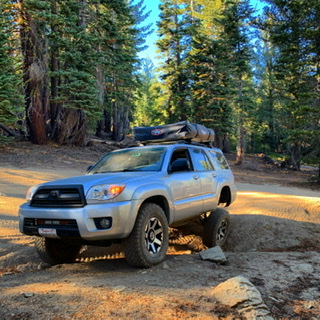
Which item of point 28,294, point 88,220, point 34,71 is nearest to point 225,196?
point 88,220

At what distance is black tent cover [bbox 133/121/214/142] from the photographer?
21.8 feet

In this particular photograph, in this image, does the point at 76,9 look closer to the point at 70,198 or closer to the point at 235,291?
the point at 70,198

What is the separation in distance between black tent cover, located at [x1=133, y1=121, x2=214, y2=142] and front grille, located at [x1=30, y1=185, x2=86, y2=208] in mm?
2933

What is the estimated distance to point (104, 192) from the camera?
13.4 feet

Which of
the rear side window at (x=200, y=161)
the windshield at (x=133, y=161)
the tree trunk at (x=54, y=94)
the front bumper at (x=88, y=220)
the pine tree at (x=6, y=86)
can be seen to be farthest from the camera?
the tree trunk at (x=54, y=94)

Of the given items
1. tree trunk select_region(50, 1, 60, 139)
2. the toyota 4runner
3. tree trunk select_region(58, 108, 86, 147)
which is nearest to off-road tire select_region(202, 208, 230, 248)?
the toyota 4runner

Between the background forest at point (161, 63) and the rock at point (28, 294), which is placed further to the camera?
the background forest at point (161, 63)

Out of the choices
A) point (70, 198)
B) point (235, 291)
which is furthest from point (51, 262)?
point (235, 291)

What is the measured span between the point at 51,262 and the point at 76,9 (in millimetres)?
18747

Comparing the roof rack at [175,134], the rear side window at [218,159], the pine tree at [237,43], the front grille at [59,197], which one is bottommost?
the front grille at [59,197]

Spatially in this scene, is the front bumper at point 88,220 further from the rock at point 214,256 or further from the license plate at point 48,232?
the rock at point 214,256

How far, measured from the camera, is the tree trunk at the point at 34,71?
1758 centimetres

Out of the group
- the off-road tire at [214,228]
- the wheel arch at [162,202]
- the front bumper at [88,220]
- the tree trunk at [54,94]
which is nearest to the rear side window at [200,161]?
the off-road tire at [214,228]

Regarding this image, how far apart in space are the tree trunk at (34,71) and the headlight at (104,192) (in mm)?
15805
